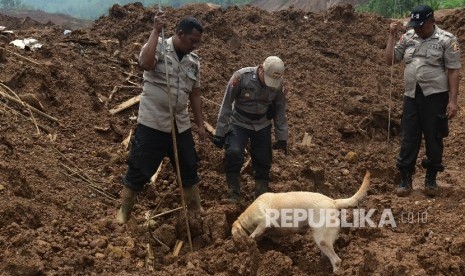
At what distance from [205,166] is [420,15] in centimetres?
290

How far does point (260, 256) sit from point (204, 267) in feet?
1.44

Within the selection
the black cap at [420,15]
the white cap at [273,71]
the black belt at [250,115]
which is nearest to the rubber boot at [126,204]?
the black belt at [250,115]

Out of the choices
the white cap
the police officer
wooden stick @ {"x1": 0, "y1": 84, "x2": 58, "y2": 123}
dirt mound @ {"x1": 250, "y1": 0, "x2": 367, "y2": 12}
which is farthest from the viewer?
dirt mound @ {"x1": 250, "y1": 0, "x2": 367, "y2": 12}

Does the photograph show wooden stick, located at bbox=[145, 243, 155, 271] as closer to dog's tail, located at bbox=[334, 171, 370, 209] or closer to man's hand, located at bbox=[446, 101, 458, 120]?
dog's tail, located at bbox=[334, 171, 370, 209]

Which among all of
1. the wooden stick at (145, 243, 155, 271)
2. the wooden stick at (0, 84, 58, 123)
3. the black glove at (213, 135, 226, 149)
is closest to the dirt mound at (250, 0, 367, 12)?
the wooden stick at (0, 84, 58, 123)

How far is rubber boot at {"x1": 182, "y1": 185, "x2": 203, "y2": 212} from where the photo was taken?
5.25m

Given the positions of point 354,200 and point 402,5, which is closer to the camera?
point 354,200

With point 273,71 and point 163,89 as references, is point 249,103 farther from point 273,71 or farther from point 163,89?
point 163,89

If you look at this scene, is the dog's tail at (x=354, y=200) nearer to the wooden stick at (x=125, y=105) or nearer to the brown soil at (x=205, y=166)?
the brown soil at (x=205, y=166)

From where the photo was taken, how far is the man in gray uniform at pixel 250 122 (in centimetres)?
530

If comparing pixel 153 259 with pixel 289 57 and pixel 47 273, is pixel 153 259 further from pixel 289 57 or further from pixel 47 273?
pixel 289 57

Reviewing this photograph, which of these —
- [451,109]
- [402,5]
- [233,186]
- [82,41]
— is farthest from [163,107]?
[402,5]

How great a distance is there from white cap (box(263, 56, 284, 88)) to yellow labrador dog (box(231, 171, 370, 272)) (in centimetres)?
118

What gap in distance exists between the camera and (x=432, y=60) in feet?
18.6
